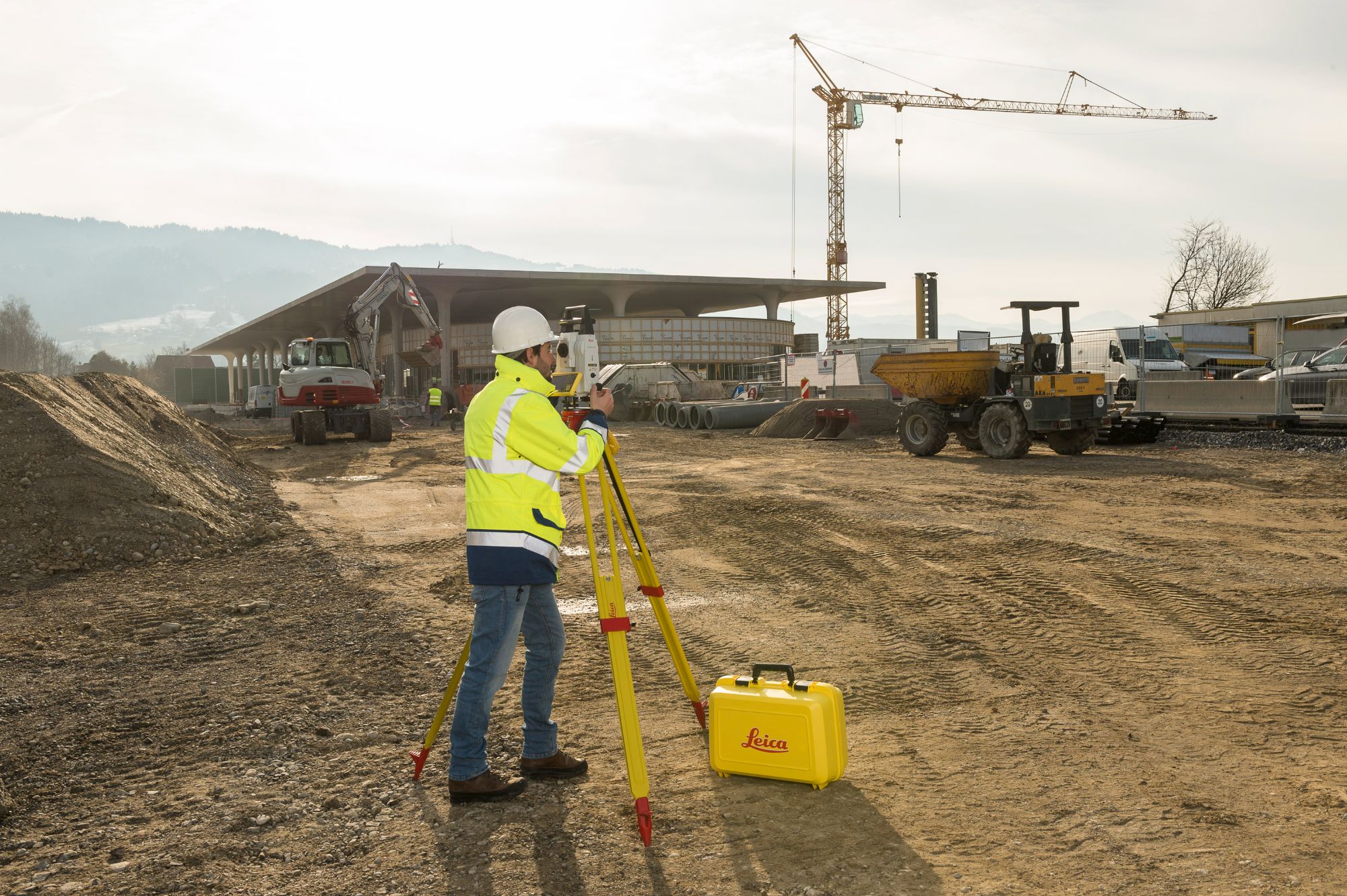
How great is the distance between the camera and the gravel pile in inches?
663

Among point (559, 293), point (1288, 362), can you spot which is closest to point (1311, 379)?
point (1288, 362)

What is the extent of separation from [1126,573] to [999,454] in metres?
9.74

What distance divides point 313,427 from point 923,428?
15102 millimetres

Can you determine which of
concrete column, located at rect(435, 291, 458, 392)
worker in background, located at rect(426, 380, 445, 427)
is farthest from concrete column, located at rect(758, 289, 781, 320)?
worker in background, located at rect(426, 380, 445, 427)

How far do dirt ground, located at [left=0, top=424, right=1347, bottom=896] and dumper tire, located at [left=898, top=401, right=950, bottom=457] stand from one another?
7827 mm

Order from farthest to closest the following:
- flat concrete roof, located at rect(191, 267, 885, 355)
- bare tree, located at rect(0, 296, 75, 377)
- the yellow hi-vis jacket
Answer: bare tree, located at rect(0, 296, 75, 377)
flat concrete roof, located at rect(191, 267, 885, 355)
the yellow hi-vis jacket

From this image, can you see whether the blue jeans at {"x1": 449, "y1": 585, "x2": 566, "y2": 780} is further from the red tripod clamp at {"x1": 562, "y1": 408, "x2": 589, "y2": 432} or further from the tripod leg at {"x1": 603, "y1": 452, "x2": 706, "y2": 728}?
the red tripod clamp at {"x1": 562, "y1": 408, "x2": 589, "y2": 432}

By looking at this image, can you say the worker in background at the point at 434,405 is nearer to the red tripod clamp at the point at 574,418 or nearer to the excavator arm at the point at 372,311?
the excavator arm at the point at 372,311

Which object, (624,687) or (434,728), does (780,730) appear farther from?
(434,728)

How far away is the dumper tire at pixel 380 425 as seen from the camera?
82.6ft

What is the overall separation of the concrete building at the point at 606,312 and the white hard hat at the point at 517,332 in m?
38.2

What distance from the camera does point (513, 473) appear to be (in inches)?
151

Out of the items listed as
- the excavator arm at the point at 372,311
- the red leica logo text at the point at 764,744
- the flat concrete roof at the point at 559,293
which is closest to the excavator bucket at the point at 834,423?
the excavator arm at the point at 372,311

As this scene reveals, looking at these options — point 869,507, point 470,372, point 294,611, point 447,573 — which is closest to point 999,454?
point 869,507
